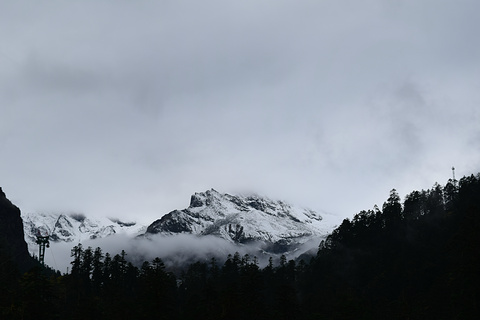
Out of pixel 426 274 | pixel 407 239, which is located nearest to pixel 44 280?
pixel 426 274

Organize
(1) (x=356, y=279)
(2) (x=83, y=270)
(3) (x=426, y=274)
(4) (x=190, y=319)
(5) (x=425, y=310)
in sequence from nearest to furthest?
(4) (x=190, y=319), (5) (x=425, y=310), (3) (x=426, y=274), (1) (x=356, y=279), (2) (x=83, y=270)

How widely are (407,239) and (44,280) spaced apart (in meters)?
112

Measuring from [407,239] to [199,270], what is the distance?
67006 millimetres

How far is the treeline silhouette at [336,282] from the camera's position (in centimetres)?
7662

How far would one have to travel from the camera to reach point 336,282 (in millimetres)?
160625

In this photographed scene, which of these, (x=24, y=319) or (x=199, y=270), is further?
(x=199, y=270)

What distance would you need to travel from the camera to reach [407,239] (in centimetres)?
16162

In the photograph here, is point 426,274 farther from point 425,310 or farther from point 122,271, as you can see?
point 122,271

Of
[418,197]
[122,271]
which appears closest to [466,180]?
[418,197]

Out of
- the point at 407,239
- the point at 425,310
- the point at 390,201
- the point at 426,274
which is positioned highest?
the point at 390,201

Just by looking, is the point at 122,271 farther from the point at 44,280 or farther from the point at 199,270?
the point at 44,280

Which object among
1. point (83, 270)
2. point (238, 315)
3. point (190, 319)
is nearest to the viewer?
point (238, 315)

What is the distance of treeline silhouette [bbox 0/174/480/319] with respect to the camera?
76.6m

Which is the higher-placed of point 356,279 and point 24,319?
point 356,279
